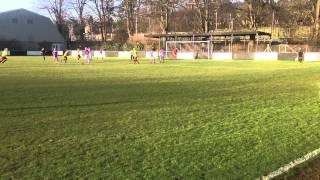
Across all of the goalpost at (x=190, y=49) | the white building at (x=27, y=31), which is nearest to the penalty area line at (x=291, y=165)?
the goalpost at (x=190, y=49)

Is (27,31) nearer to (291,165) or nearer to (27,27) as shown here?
(27,27)

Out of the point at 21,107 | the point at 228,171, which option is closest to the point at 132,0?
the point at 21,107

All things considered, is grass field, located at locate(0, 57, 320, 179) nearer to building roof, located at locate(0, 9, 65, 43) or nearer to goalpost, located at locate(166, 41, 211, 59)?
goalpost, located at locate(166, 41, 211, 59)

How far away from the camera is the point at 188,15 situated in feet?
320

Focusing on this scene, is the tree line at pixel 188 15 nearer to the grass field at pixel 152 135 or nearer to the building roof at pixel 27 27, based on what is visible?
the building roof at pixel 27 27

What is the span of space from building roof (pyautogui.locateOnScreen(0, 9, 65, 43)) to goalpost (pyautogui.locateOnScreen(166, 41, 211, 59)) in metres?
42.2

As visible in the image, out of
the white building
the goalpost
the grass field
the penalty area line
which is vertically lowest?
the penalty area line

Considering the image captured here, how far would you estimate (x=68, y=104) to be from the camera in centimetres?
1558

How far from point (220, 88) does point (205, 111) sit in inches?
308

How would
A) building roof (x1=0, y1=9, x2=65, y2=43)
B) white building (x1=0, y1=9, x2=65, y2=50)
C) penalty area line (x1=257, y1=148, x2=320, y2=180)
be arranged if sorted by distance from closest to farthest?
penalty area line (x1=257, y1=148, x2=320, y2=180)
white building (x1=0, y1=9, x2=65, y2=50)
building roof (x1=0, y1=9, x2=65, y2=43)

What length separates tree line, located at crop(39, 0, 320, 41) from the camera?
8712 cm

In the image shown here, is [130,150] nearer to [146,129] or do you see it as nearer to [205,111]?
[146,129]

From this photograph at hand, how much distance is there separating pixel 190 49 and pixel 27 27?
47.1 metres

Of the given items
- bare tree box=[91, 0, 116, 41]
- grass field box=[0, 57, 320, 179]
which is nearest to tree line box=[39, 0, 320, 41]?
bare tree box=[91, 0, 116, 41]
